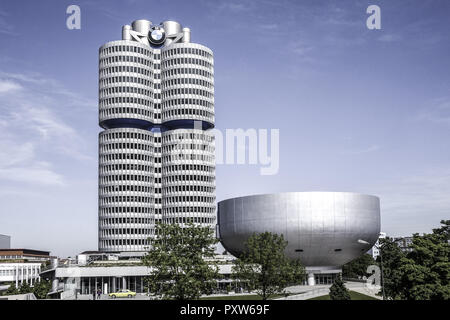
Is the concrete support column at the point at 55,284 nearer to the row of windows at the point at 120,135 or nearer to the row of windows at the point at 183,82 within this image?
the row of windows at the point at 120,135

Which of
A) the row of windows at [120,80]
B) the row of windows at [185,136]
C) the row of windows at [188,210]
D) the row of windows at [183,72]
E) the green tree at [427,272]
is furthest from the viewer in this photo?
the row of windows at [183,72]

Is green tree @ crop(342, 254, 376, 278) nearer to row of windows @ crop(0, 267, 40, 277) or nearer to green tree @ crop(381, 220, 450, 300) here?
green tree @ crop(381, 220, 450, 300)

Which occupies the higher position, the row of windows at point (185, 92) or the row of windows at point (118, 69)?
the row of windows at point (118, 69)

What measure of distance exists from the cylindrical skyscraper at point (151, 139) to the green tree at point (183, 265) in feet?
370

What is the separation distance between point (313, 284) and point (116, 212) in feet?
232

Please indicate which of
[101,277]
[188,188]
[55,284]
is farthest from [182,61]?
[55,284]

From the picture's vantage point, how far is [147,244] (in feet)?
552

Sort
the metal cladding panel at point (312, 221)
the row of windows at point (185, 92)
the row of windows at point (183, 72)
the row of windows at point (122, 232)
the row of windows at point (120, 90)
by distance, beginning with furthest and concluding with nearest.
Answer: the row of windows at point (183, 72), the row of windows at point (185, 92), the row of windows at point (120, 90), the row of windows at point (122, 232), the metal cladding panel at point (312, 221)

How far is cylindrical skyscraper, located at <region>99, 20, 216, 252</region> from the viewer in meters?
169

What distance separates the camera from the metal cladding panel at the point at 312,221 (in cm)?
12138

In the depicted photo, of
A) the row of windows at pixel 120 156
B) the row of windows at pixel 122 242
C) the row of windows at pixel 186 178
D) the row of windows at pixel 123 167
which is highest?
the row of windows at pixel 120 156

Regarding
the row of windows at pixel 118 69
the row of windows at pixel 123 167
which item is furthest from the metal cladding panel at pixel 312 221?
the row of windows at pixel 118 69
